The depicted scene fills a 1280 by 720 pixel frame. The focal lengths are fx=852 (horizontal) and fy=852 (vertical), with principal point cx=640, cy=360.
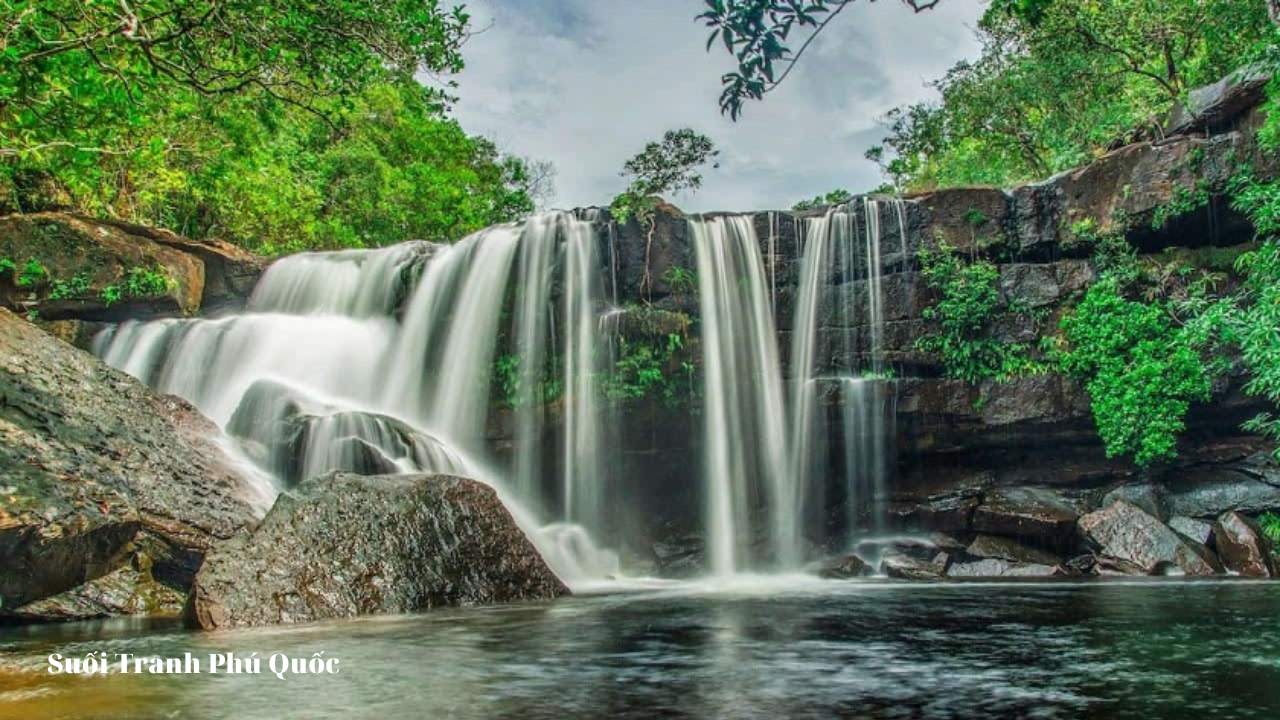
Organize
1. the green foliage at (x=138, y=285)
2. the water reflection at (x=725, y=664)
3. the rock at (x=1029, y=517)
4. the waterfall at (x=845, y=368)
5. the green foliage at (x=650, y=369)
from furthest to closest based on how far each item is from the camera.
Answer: the green foliage at (x=138, y=285) < the green foliage at (x=650, y=369) < the waterfall at (x=845, y=368) < the rock at (x=1029, y=517) < the water reflection at (x=725, y=664)

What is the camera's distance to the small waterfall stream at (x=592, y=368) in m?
12.6

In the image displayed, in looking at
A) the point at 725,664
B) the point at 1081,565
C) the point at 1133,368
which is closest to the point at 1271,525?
the point at 1133,368

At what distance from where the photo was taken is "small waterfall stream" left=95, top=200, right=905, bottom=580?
41.3 feet

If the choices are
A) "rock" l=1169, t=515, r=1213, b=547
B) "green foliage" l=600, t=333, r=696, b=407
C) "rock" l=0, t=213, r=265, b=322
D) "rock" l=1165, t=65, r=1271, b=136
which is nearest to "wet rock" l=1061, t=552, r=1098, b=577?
"rock" l=1169, t=515, r=1213, b=547

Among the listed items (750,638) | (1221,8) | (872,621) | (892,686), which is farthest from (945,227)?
(892,686)

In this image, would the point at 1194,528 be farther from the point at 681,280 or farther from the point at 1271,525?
the point at 681,280

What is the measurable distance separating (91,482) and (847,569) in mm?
8705

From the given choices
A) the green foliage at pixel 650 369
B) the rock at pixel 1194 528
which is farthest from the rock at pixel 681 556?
→ the rock at pixel 1194 528

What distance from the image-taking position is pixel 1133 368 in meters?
12.1

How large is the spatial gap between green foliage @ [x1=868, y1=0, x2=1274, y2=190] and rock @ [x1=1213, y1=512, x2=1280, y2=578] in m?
6.01

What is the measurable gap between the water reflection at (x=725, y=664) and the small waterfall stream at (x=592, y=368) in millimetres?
5835

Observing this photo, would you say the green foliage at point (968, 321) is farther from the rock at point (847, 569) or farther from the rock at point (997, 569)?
the rock at point (847, 569)

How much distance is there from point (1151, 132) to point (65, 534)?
14.7 m

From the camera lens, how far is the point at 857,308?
43.6ft
